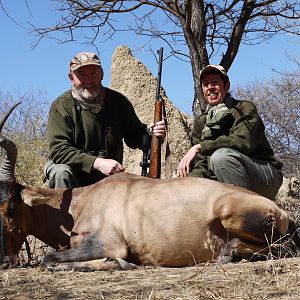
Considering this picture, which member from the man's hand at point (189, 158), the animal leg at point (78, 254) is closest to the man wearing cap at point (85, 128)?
the man's hand at point (189, 158)

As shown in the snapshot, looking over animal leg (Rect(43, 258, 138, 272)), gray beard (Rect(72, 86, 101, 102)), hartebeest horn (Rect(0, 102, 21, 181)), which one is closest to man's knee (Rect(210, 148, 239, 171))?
animal leg (Rect(43, 258, 138, 272))

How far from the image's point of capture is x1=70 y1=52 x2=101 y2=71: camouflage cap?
6859mm

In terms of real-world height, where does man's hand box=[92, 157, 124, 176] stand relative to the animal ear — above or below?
above

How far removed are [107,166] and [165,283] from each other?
7.18 ft

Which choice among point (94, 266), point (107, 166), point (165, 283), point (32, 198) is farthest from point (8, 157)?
point (165, 283)

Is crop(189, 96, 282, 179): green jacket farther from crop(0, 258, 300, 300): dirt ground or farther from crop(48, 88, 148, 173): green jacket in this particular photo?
crop(0, 258, 300, 300): dirt ground

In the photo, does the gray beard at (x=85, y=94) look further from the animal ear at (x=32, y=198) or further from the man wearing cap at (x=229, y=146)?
the animal ear at (x=32, y=198)

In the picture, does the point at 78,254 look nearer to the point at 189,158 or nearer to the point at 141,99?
the point at 189,158

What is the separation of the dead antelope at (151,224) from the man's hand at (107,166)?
0.42 meters

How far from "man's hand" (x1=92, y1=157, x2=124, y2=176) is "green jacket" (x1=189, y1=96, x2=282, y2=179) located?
0.79m

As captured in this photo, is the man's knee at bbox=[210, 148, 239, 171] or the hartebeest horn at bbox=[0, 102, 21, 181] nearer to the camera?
the hartebeest horn at bbox=[0, 102, 21, 181]

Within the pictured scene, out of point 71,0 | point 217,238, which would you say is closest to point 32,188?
point 217,238

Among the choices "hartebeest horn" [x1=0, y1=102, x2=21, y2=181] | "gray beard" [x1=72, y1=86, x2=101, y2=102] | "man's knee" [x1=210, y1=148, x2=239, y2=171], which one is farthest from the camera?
"gray beard" [x1=72, y1=86, x2=101, y2=102]

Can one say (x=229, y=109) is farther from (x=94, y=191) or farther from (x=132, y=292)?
(x=132, y=292)
